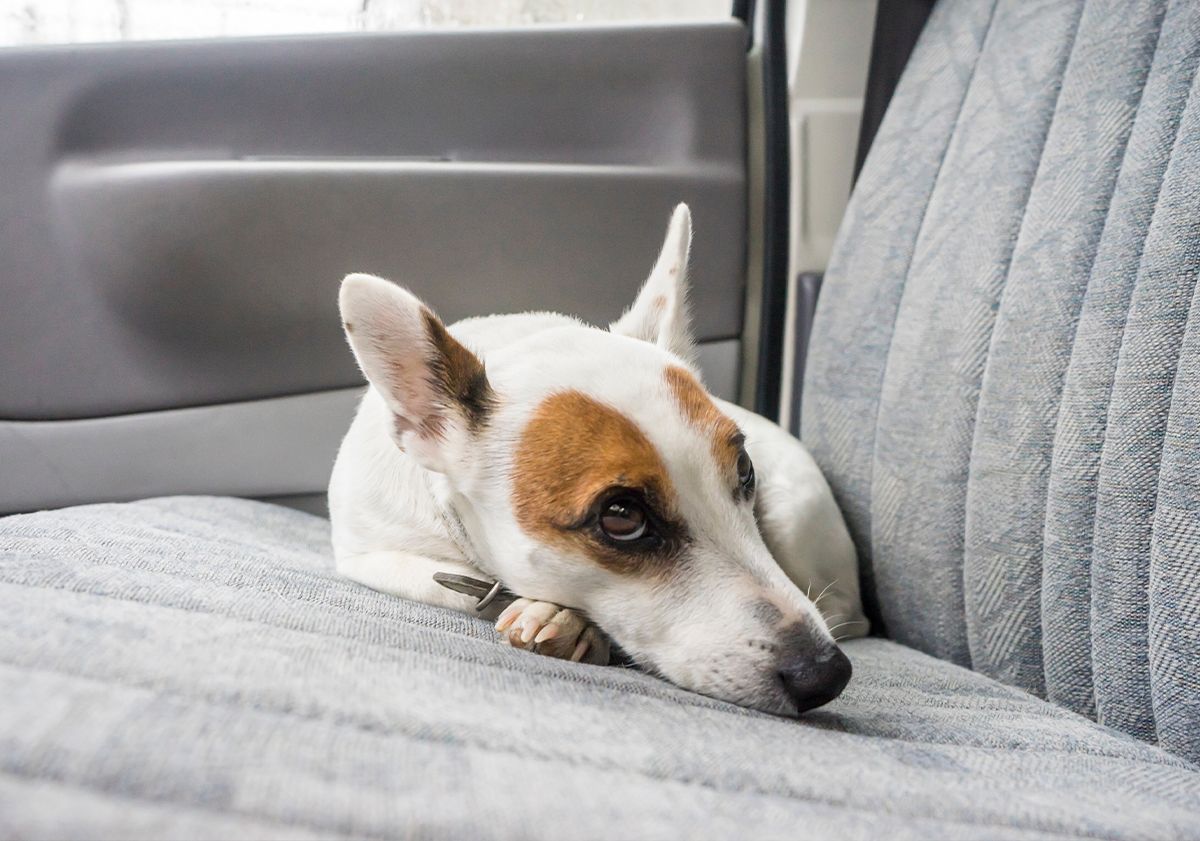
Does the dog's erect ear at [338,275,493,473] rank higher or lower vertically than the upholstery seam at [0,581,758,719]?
higher

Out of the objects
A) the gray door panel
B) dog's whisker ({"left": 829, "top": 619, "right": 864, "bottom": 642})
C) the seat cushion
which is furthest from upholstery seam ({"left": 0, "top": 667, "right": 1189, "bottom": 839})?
the gray door panel

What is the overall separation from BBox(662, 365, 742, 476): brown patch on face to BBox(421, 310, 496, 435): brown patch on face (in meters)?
0.21

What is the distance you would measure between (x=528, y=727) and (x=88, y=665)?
0.85ft

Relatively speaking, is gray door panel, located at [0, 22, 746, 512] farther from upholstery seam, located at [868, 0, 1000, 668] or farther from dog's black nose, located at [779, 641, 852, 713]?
dog's black nose, located at [779, 641, 852, 713]

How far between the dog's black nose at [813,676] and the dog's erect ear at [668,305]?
541 millimetres

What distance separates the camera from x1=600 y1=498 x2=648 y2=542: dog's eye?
862mm

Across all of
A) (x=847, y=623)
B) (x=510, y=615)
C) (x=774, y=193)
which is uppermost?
(x=774, y=193)

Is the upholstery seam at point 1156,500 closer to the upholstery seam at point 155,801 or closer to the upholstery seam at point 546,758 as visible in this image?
the upholstery seam at point 546,758

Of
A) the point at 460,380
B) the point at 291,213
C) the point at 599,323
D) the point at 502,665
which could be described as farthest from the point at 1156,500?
the point at 291,213

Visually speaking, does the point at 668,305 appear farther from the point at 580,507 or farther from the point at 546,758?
the point at 546,758

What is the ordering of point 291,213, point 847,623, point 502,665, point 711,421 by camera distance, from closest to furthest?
point 502,665, point 711,421, point 847,623, point 291,213

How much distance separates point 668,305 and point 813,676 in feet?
2.00

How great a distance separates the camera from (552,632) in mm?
829

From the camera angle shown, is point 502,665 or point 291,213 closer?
point 502,665
